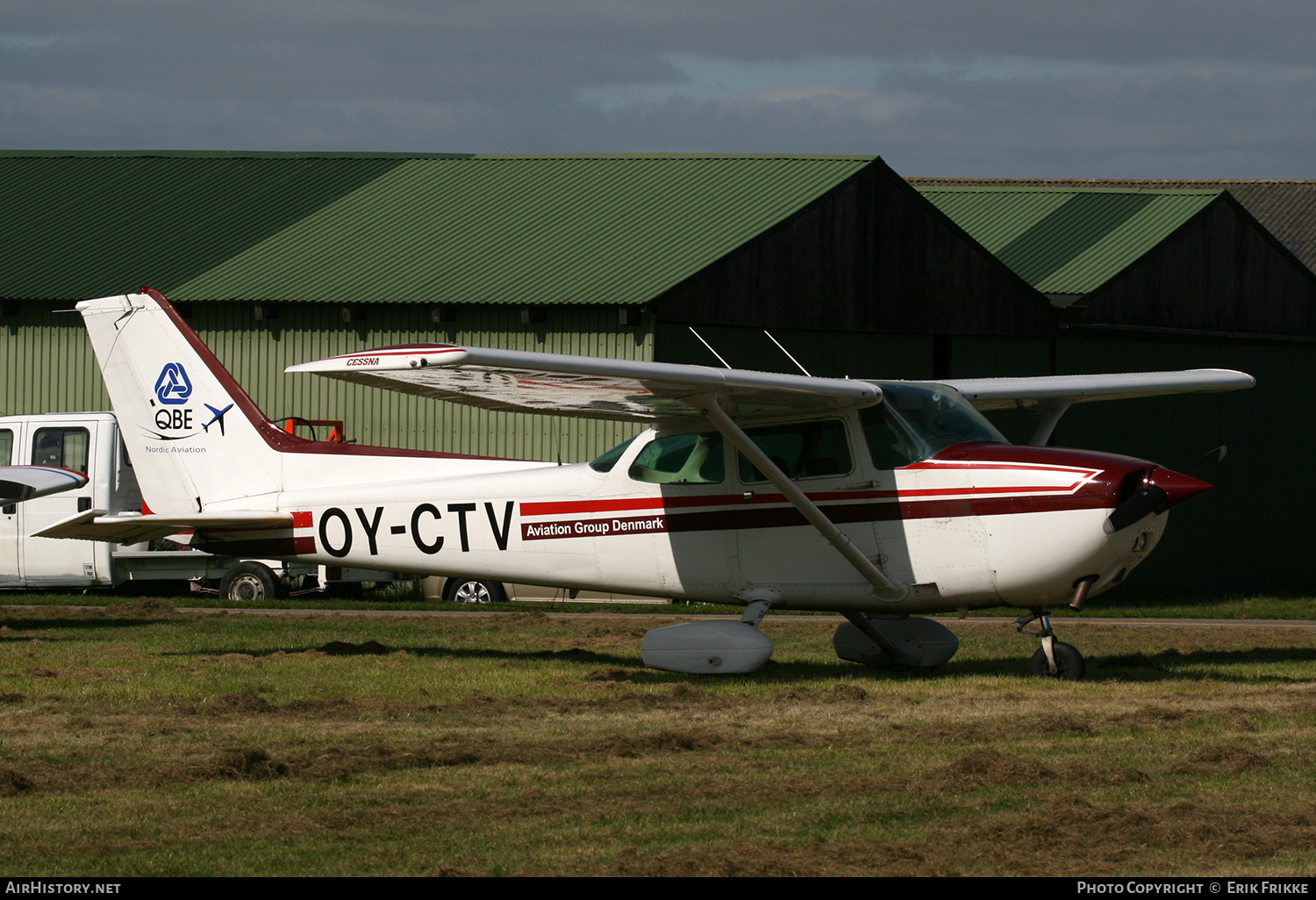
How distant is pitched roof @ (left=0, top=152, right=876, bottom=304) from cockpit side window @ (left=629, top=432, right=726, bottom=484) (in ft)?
26.8

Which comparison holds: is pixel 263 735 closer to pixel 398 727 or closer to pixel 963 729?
pixel 398 727

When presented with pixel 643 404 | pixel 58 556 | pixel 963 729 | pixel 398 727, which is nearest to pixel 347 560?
pixel 643 404

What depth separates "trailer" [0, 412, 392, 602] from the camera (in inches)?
730

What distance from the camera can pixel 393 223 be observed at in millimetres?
24188

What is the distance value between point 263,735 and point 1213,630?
36.4ft

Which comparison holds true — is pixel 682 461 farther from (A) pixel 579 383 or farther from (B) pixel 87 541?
(B) pixel 87 541

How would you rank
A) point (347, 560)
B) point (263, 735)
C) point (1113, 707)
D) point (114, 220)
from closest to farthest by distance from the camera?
point (263, 735)
point (1113, 707)
point (347, 560)
point (114, 220)

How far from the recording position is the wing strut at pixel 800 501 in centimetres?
1093

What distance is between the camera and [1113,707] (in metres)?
9.63

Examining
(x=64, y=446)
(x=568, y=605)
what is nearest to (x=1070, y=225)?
(x=568, y=605)

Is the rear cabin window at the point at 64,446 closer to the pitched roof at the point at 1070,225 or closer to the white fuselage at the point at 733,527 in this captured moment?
the white fuselage at the point at 733,527

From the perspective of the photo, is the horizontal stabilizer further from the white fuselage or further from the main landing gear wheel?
the main landing gear wheel

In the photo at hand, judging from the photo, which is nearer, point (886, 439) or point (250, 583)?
point (886, 439)

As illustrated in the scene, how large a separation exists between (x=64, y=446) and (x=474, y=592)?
5299 mm
